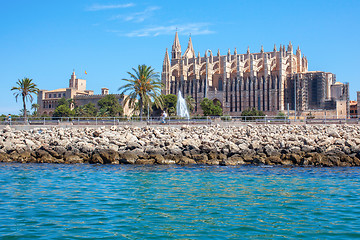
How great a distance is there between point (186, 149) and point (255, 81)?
226ft

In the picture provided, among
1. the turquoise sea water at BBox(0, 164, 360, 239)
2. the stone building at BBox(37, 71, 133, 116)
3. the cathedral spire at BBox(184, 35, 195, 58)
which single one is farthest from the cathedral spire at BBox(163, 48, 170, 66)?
the turquoise sea water at BBox(0, 164, 360, 239)

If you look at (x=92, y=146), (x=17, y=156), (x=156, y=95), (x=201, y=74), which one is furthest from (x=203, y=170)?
(x=201, y=74)

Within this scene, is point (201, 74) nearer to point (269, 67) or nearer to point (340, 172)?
point (269, 67)

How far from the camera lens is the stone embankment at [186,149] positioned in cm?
1873

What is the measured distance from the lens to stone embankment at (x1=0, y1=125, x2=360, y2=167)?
1873 centimetres

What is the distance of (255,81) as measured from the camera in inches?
3393

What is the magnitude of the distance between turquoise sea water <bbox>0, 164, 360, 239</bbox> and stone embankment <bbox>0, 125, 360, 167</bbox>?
83.6 inches

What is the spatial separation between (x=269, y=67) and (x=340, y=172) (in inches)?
2827

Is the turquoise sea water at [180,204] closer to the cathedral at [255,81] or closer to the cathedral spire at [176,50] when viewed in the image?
the cathedral at [255,81]

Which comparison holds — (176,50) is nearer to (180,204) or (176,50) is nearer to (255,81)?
(255,81)

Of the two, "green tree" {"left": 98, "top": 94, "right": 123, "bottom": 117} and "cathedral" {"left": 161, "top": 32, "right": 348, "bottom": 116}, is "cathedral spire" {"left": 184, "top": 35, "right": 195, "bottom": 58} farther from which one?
"green tree" {"left": 98, "top": 94, "right": 123, "bottom": 117}

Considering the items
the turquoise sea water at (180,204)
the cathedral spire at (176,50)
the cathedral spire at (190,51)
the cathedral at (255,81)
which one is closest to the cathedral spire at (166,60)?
the cathedral at (255,81)

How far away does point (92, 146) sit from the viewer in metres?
20.8

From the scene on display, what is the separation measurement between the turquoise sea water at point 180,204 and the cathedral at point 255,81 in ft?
210
